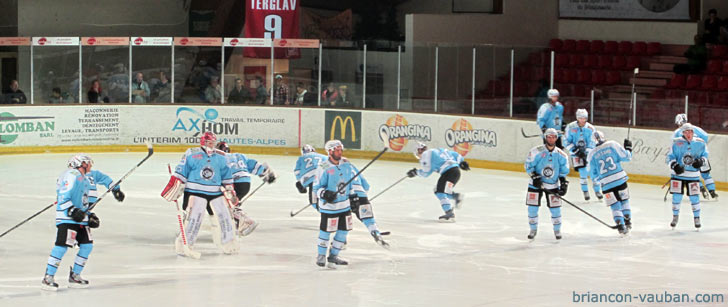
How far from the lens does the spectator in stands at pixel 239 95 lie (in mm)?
23172

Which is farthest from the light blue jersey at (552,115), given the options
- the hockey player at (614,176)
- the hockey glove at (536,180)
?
the hockey glove at (536,180)

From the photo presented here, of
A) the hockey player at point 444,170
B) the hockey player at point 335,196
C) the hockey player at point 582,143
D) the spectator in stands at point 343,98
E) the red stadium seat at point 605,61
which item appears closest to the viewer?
the hockey player at point 335,196

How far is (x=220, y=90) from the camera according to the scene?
23266 millimetres

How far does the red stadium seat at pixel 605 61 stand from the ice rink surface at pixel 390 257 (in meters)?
8.69

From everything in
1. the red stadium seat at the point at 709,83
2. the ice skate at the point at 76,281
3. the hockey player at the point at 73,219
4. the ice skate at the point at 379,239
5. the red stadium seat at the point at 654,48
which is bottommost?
the ice skate at the point at 76,281

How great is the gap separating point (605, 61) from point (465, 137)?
6.37 meters

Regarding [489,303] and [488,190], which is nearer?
[489,303]

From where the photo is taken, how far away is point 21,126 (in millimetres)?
21703

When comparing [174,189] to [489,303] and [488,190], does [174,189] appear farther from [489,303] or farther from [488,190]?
[488,190]

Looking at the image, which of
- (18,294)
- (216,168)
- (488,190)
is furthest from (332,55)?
(18,294)

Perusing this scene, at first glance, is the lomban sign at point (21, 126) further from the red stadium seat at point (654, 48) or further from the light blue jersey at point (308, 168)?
the red stadium seat at point (654, 48)

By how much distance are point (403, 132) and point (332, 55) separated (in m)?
2.42

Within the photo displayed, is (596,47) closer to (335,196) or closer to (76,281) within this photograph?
(335,196)

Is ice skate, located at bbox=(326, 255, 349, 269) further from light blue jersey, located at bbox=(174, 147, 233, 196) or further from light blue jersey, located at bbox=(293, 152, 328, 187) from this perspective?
light blue jersey, located at bbox=(293, 152, 328, 187)
